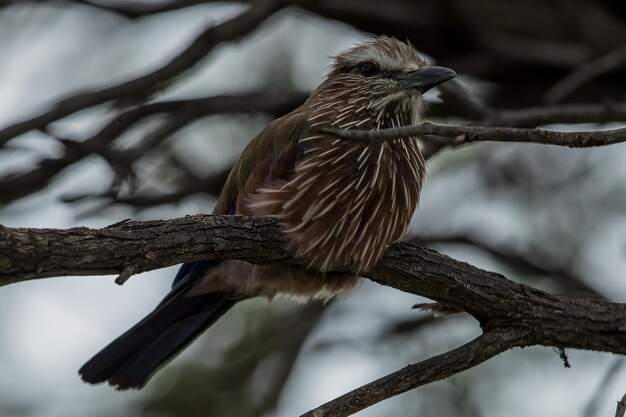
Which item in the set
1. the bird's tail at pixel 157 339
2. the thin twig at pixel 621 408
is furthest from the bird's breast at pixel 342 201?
the thin twig at pixel 621 408

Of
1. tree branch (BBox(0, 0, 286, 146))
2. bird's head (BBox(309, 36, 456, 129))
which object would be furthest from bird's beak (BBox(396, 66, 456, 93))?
tree branch (BBox(0, 0, 286, 146))

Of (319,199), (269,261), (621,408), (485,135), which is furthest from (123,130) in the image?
(621,408)

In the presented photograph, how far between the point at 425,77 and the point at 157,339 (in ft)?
6.01

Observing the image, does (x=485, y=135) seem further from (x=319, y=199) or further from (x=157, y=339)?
(x=157, y=339)

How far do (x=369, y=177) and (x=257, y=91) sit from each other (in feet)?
6.16

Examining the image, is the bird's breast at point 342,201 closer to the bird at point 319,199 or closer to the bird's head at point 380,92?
the bird at point 319,199

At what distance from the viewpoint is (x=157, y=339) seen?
497 centimetres

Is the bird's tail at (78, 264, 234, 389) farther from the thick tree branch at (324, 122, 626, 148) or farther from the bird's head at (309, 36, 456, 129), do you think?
the thick tree branch at (324, 122, 626, 148)

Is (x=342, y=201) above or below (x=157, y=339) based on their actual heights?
above

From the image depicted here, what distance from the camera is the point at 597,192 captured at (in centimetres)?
771

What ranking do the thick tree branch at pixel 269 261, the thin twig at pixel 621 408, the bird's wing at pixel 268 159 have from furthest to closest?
the bird's wing at pixel 268 159
the thin twig at pixel 621 408
the thick tree branch at pixel 269 261

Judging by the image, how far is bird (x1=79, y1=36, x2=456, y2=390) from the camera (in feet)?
14.4

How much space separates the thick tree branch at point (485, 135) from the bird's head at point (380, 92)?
1.61 m

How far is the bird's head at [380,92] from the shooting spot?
4.95 m
